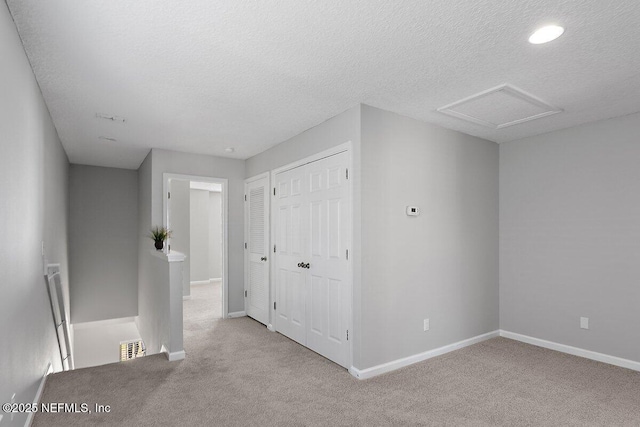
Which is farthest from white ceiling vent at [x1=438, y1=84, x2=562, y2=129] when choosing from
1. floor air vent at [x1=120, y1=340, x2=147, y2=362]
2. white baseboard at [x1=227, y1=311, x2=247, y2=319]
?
floor air vent at [x1=120, y1=340, x2=147, y2=362]

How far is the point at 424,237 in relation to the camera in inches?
147

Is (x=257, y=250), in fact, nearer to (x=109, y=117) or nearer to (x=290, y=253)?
(x=290, y=253)

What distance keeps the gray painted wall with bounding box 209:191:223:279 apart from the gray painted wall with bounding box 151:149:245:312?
4.13 meters

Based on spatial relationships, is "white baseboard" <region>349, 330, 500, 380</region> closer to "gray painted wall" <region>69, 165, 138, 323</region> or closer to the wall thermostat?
the wall thermostat

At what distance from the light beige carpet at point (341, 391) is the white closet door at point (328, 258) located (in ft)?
0.74

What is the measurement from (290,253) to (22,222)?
8.50 ft

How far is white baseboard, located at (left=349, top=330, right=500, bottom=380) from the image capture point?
318cm

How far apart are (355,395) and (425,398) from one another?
21.7 inches

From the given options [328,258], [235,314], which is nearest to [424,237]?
[328,258]

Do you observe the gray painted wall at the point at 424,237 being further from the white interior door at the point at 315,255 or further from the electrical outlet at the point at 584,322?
the electrical outlet at the point at 584,322

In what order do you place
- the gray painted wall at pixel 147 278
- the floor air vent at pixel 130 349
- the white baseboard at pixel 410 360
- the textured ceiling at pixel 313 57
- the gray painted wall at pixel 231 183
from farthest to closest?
the floor air vent at pixel 130 349, the gray painted wall at pixel 231 183, the gray painted wall at pixel 147 278, the white baseboard at pixel 410 360, the textured ceiling at pixel 313 57

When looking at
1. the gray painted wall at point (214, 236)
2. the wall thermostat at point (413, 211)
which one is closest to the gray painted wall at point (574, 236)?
the wall thermostat at point (413, 211)

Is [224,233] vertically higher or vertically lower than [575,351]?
higher

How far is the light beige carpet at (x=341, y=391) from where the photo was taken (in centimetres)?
252
